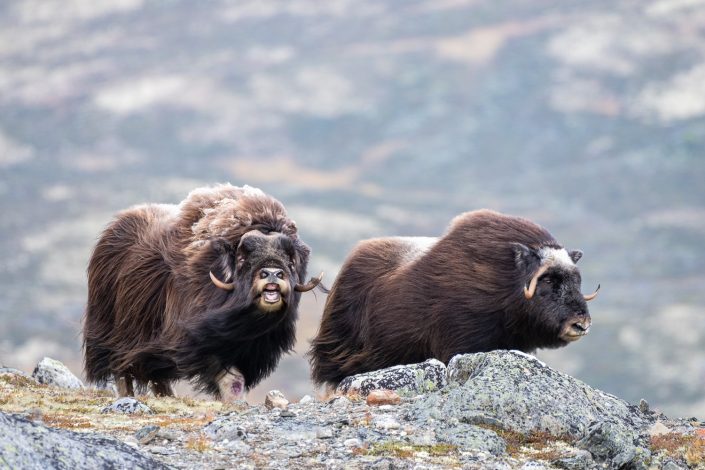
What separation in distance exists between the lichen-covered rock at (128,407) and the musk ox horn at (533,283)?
9.39 ft

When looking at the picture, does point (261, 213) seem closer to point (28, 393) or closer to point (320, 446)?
point (28, 393)

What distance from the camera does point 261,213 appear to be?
7547 mm

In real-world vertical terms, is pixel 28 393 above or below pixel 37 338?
above

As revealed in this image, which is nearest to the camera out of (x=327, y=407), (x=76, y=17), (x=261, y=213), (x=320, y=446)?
(x=320, y=446)

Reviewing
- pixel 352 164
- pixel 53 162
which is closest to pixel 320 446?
pixel 53 162

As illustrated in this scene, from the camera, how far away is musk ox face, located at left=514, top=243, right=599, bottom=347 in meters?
8.02

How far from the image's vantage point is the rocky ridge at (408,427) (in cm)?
505

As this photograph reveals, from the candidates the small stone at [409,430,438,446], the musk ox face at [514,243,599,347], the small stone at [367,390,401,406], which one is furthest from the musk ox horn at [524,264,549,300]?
the small stone at [409,430,438,446]

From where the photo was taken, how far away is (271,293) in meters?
7.27

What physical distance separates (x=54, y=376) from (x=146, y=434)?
3.15 metres

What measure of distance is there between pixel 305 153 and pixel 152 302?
73.4m

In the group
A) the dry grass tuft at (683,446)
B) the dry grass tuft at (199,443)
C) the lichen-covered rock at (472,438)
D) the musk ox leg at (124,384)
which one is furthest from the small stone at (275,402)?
the musk ox leg at (124,384)

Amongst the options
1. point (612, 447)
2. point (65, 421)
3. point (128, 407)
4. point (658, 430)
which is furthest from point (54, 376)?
point (612, 447)

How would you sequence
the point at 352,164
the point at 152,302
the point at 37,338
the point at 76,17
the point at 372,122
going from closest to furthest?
the point at 152,302 < the point at 37,338 < the point at 352,164 < the point at 372,122 < the point at 76,17
